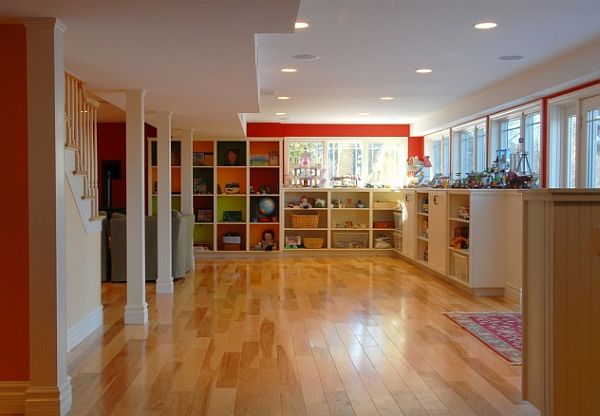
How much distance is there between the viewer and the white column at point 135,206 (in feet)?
18.4

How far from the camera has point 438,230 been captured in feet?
27.8

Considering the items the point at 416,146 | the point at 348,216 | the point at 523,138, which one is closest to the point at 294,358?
the point at 523,138

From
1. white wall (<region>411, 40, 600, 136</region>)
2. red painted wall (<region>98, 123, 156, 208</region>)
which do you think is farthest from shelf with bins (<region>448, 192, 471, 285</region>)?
red painted wall (<region>98, 123, 156, 208</region>)

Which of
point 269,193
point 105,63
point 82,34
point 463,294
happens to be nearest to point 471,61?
point 463,294

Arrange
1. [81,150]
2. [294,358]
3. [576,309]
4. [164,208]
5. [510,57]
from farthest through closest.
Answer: [164,208]
[510,57]
[81,150]
[294,358]
[576,309]

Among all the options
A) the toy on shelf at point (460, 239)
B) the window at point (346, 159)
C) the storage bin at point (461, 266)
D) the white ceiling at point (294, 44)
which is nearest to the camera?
the white ceiling at point (294, 44)

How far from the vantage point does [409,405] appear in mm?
3535

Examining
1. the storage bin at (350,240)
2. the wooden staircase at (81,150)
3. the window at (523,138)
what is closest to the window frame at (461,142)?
the window at (523,138)

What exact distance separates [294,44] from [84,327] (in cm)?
285

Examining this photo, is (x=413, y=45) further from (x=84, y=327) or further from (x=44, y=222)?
(x=84, y=327)

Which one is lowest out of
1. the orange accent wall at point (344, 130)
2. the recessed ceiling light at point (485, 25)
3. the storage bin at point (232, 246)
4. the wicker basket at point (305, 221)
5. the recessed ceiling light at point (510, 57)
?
the storage bin at point (232, 246)

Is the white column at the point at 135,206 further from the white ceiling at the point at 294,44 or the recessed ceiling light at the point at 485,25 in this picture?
the recessed ceiling light at the point at 485,25

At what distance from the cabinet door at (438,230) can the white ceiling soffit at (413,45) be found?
135cm

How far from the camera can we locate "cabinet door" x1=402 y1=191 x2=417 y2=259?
9938 mm
